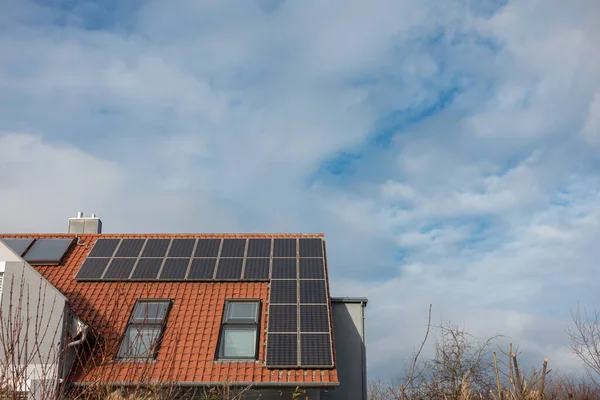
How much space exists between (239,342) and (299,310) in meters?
1.95

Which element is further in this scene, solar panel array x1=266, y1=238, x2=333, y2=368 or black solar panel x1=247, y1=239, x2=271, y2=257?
black solar panel x1=247, y1=239, x2=271, y2=257

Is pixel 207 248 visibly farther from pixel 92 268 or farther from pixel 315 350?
pixel 315 350

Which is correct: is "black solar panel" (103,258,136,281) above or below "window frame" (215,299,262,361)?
above

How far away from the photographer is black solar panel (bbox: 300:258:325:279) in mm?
18922

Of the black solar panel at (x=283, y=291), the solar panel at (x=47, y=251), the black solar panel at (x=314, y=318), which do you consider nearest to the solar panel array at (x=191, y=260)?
the black solar panel at (x=283, y=291)

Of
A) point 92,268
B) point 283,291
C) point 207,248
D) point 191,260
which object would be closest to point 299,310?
point 283,291

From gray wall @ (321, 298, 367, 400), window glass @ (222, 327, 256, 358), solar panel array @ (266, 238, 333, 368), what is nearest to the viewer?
solar panel array @ (266, 238, 333, 368)

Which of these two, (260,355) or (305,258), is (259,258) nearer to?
(305,258)

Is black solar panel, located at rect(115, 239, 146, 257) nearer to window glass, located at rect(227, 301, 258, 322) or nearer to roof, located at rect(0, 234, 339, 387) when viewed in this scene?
roof, located at rect(0, 234, 339, 387)

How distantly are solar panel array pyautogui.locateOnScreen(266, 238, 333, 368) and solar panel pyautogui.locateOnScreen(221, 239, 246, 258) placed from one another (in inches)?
48.0

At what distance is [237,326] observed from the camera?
17062 millimetres

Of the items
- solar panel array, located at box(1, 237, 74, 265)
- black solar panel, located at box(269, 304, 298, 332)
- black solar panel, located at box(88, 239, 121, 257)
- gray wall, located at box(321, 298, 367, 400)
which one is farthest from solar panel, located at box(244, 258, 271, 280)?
solar panel array, located at box(1, 237, 74, 265)

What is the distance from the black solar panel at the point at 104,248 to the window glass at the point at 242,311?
5227mm

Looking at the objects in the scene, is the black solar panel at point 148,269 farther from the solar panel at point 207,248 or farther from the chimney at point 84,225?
the chimney at point 84,225
